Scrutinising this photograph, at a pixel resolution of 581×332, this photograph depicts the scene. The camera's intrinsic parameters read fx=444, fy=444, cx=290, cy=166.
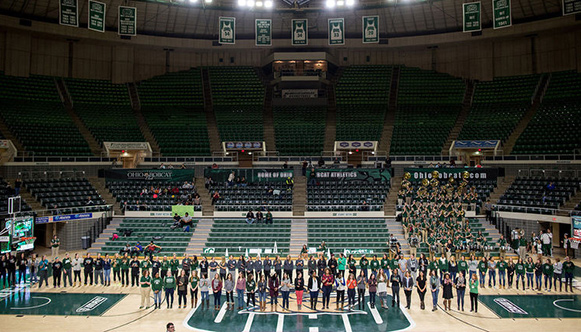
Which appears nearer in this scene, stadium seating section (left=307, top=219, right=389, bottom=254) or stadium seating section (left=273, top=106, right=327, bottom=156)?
stadium seating section (left=307, top=219, right=389, bottom=254)

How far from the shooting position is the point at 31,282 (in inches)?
875

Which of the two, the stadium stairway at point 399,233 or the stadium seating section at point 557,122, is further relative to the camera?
the stadium seating section at point 557,122

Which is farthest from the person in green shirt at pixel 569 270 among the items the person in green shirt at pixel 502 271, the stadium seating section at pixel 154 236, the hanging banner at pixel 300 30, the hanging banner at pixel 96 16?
the hanging banner at pixel 96 16

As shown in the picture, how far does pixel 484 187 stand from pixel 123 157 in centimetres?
3174

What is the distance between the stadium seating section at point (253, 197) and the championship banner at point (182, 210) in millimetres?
1967

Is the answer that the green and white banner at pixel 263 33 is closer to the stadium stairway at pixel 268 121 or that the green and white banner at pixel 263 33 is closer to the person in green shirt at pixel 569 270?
the stadium stairway at pixel 268 121

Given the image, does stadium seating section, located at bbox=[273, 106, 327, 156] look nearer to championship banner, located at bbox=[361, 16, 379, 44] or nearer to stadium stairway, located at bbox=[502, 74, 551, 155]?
championship banner, located at bbox=[361, 16, 379, 44]

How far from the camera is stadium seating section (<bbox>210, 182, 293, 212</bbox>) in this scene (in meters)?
33.4

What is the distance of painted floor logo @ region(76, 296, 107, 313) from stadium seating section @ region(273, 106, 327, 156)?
906 inches

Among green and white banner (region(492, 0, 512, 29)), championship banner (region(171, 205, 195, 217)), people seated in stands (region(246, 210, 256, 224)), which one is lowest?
people seated in stands (region(246, 210, 256, 224))

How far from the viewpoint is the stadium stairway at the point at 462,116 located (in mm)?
39844

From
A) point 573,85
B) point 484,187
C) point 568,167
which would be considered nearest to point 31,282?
point 484,187

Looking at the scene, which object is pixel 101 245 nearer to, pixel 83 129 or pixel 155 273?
pixel 155 273

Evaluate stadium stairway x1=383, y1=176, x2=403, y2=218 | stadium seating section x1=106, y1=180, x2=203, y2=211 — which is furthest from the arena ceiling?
stadium seating section x1=106, y1=180, x2=203, y2=211
